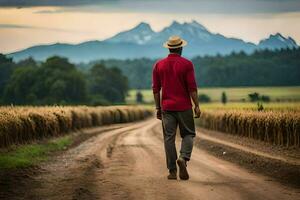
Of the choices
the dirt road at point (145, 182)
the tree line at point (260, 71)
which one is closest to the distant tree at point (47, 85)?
the tree line at point (260, 71)

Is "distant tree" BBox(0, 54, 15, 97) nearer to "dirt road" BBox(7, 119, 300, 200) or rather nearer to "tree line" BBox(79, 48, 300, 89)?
"tree line" BBox(79, 48, 300, 89)

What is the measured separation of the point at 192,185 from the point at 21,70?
11658cm

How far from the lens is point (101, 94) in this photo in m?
165

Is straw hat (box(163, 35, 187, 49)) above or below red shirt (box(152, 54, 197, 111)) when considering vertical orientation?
above

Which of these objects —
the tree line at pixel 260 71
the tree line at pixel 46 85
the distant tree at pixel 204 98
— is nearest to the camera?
the tree line at pixel 46 85

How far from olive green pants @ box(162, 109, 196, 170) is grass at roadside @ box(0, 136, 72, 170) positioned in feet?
14.0

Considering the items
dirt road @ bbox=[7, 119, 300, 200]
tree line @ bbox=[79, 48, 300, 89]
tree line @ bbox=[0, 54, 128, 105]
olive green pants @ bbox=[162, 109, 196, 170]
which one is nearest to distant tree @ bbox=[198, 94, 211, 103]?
tree line @ bbox=[79, 48, 300, 89]

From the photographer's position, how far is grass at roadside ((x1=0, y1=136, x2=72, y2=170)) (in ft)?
55.4

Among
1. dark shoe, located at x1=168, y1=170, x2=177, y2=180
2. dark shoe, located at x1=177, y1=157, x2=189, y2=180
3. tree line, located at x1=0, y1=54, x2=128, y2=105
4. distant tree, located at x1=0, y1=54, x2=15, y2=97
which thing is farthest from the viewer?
tree line, located at x1=0, y1=54, x2=128, y2=105

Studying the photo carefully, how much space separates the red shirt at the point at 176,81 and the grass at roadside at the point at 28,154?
4.53 metres

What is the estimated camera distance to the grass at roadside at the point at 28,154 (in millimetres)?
16894

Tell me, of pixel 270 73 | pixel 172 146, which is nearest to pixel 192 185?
pixel 172 146

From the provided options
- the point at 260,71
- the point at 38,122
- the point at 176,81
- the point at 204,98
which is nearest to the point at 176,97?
the point at 176,81

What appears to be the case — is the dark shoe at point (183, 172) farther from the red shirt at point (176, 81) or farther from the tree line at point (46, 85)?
the tree line at point (46, 85)
